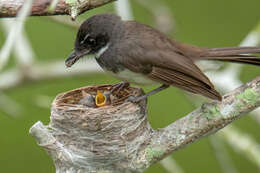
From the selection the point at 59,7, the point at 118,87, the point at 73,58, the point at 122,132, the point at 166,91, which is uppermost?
the point at 59,7

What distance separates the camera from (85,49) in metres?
4.00

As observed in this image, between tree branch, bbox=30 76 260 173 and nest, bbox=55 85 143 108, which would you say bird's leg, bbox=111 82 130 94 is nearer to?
nest, bbox=55 85 143 108

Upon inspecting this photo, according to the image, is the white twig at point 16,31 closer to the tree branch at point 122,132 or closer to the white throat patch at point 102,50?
the tree branch at point 122,132

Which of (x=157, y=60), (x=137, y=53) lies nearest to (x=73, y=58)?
(x=137, y=53)

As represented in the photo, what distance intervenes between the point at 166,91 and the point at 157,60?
11.6 ft

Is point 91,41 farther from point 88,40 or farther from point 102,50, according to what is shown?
point 102,50

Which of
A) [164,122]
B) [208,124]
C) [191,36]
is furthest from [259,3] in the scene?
[208,124]

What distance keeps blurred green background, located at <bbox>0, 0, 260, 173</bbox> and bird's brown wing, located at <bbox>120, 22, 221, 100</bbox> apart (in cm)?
Answer: 223

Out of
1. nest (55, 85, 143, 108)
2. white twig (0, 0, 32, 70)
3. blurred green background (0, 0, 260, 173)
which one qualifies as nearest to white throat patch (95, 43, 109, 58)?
nest (55, 85, 143, 108)

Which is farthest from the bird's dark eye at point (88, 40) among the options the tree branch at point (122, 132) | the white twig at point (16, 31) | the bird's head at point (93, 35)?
the white twig at point (16, 31)

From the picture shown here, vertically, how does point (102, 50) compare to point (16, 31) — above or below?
below

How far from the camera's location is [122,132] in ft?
11.4

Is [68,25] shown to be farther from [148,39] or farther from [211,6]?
[211,6]

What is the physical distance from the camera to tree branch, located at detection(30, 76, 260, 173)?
10.3 feet
